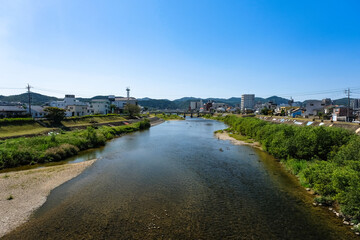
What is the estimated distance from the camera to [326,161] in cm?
1655

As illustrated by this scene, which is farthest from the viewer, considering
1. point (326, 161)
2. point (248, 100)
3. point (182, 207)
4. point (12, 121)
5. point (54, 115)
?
point (248, 100)

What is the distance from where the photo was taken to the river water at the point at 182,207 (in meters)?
10.3

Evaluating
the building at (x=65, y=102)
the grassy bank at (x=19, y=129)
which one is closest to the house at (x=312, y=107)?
the grassy bank at (x=19, y=129)

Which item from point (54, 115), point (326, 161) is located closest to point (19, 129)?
point (54, 115)

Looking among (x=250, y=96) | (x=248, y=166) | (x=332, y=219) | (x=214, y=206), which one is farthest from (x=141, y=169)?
(x=250, y=96)

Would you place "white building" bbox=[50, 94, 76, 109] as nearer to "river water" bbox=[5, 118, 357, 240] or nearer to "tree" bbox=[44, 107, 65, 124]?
"tree" bbox=[44, 107, 65, 124]

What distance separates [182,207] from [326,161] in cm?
1352

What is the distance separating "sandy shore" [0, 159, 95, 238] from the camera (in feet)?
37.0

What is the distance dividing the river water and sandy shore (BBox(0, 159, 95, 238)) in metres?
0.69

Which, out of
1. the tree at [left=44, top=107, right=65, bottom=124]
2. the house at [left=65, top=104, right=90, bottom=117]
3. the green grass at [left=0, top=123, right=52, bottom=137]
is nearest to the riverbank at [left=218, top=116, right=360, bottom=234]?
the green grass at [left=0, top=123, right=52, bottom=137]

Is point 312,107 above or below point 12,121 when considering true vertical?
above

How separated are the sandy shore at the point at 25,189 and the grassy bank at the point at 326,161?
18.8 meters

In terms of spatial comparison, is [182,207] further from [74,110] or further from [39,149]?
[74,110]

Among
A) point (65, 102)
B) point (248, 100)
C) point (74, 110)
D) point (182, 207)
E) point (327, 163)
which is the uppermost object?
point (248, 100)
